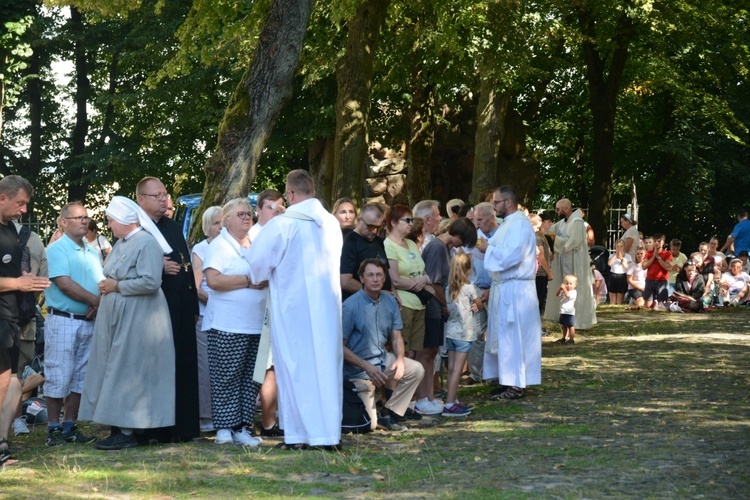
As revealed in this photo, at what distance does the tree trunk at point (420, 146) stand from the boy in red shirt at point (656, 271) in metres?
5.99

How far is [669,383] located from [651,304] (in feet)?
41.7

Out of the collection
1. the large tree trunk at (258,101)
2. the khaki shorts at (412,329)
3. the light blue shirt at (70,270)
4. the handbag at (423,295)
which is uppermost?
the large tree trunk at (258,101)

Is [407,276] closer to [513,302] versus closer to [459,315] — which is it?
[459,315]

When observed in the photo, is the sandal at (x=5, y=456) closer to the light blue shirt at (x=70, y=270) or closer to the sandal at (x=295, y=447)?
the light blue shirt at (x=70, y=270)

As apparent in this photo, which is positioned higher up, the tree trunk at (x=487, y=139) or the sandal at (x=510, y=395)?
the tree trunk at (x=487, y=139)

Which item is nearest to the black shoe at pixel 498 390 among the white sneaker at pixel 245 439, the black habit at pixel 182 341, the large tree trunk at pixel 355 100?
the white sneaker at pixel 245 439

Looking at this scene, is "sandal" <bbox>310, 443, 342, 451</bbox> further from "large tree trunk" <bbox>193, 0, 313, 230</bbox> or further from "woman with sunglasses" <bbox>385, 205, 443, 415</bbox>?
"large tree trunk" <bbox>193, 0, 313, 230</bbox>

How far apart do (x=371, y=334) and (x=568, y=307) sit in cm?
797

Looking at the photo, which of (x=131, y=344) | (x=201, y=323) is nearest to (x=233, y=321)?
(x=131, y=344)

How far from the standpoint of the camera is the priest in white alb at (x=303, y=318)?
910 centimetres

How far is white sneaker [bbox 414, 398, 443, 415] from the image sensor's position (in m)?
11.1

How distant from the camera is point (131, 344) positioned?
9.12 metres

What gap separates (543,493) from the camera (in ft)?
24.3

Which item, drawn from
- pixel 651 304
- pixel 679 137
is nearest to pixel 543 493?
pixel 651 304
